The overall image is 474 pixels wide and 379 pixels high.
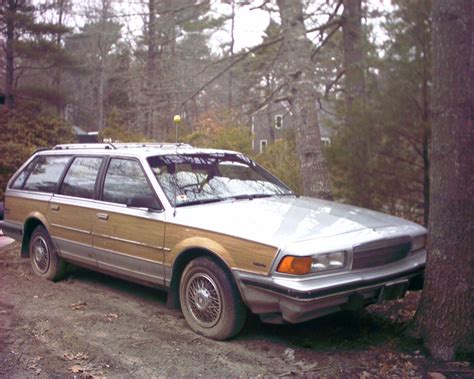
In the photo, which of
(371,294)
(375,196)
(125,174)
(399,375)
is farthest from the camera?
(375,196)

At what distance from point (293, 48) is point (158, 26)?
4.62 metres

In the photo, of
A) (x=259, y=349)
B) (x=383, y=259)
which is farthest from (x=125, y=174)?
(x=383, y=259)

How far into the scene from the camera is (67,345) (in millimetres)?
4453

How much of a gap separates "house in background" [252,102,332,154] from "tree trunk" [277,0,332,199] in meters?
0.88

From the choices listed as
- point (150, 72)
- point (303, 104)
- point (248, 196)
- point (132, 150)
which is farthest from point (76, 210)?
point (150, 72)

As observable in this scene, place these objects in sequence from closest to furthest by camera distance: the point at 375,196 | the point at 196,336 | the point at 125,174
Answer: the point at 196,336, the point at 125,174, the point at 375,196

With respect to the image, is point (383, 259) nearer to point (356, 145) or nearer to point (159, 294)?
point (159, 294)

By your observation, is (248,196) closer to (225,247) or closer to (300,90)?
(225,247)

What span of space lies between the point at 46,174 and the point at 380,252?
165 inches

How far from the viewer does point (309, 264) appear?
160 inches

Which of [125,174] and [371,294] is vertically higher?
[125,174]

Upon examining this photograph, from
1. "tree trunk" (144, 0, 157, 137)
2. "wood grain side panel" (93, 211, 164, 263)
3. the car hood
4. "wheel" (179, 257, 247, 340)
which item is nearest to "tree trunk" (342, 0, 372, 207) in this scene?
the car hood

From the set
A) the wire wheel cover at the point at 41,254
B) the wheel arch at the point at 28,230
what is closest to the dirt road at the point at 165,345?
the wire wheel cover at the point at 41,254

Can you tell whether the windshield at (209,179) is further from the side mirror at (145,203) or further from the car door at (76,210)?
the car door at (76,210)
